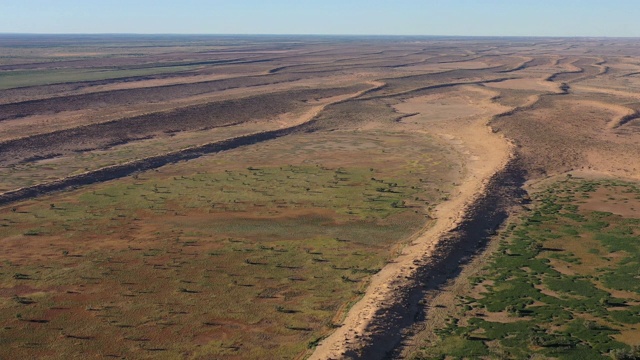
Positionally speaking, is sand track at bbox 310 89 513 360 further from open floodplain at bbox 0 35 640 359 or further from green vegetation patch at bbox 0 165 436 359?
green vegetation patch at bbox 0 165 436 359

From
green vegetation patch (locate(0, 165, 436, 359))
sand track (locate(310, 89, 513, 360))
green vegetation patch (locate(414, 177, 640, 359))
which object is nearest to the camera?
green vegetation patch (locate(414, 177, 640, 359))

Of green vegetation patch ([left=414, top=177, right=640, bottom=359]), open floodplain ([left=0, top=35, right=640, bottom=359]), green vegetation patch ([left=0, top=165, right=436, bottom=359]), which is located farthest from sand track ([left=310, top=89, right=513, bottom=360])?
green vegetation patch ([left=414, top=177, right=640, bottom=359])

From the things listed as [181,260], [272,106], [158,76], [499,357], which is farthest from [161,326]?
[158,76]

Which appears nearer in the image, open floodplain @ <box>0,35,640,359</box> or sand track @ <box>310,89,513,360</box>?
sand track @ <box>310,89,513,360</box>

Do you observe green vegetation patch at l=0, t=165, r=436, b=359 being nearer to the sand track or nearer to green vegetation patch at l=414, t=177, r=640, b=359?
the sand track

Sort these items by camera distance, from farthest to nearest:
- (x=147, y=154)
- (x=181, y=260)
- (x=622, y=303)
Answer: (x=147, y=154) → (x=181, y=260) → (x=622, y=303)

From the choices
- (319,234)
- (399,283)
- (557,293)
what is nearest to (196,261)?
(319,234)

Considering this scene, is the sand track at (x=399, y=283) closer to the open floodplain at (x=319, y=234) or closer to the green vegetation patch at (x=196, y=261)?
the open floodplain at (x=319, y=234)

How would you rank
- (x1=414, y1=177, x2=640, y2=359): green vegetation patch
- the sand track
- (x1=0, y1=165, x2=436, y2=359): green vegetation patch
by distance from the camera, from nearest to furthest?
1. (x1=414, y1=177, x2=640, y2=359): green vegetation patch
2. the sand track
3. (x1=0, y1=165, x2=436, y2=359): green vegetation patch

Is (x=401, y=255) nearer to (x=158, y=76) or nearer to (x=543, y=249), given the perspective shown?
(x=543, y=249)
